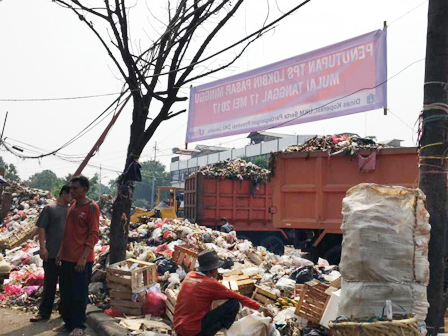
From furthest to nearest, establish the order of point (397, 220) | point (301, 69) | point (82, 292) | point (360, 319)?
point (301, 69) → point (82, 292) → point (397, 220) → point (360, 319)

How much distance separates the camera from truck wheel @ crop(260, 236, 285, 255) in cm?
1459

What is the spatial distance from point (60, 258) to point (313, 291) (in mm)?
2944

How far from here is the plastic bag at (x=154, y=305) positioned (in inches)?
264

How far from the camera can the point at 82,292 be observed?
6121 mm

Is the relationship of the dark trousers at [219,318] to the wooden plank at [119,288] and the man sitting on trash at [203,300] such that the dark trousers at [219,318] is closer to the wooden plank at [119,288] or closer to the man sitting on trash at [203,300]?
the man sitting on trash at [203,300]

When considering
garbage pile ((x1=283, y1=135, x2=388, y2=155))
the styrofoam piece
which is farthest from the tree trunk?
garbage pile ((x1=283, y1=135, x2=388, y2=155))

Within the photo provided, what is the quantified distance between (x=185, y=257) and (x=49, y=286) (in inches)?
82.6

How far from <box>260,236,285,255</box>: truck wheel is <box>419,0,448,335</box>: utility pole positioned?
10.3 metres

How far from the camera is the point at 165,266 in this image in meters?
8.06

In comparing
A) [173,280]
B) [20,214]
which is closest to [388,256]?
[173,280]

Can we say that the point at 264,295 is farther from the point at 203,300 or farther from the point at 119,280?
the point at 203,300

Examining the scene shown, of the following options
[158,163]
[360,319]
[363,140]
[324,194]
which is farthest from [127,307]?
[158,163]

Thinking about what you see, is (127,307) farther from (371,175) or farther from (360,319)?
(371,175)

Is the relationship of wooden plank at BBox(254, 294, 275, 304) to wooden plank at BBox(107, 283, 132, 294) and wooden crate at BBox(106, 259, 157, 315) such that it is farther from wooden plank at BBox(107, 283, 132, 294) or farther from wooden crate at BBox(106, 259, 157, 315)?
wooden plank at BBox(107, 283, 132, 294)
